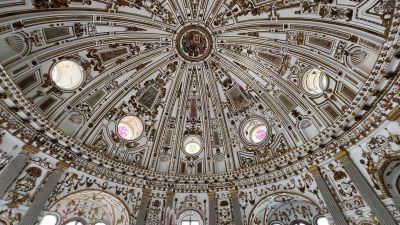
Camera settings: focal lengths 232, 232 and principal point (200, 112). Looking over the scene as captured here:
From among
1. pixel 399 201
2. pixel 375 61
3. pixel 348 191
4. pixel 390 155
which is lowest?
pixel 399 201

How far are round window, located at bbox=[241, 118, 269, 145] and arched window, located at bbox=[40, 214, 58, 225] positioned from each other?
12656 mm

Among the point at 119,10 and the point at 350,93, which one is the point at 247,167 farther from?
the point at 119,10

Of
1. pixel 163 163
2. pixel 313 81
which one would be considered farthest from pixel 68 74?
pixel 313 81

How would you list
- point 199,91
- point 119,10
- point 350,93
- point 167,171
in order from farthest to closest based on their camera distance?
point 199,91 < point 167,171 < point 119,10 < point 350,93

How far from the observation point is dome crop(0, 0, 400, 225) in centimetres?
1045

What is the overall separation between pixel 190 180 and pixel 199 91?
22.1ft

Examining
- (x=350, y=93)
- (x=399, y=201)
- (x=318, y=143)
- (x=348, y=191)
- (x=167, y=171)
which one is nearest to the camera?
(x=399, y=201)

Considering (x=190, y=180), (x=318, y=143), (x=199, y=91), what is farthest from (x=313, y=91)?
(x=190, y=180)

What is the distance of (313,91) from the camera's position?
14102 mm

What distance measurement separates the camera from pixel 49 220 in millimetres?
12711

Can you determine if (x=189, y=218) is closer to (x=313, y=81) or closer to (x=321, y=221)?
(x=321, y=221)

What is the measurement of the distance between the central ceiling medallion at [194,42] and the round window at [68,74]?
268 inches

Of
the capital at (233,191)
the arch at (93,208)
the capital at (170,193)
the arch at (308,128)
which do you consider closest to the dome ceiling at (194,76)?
the arch at (308,128)

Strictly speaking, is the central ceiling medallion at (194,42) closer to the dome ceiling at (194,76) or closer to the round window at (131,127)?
the dome ceiling at (194,76)
